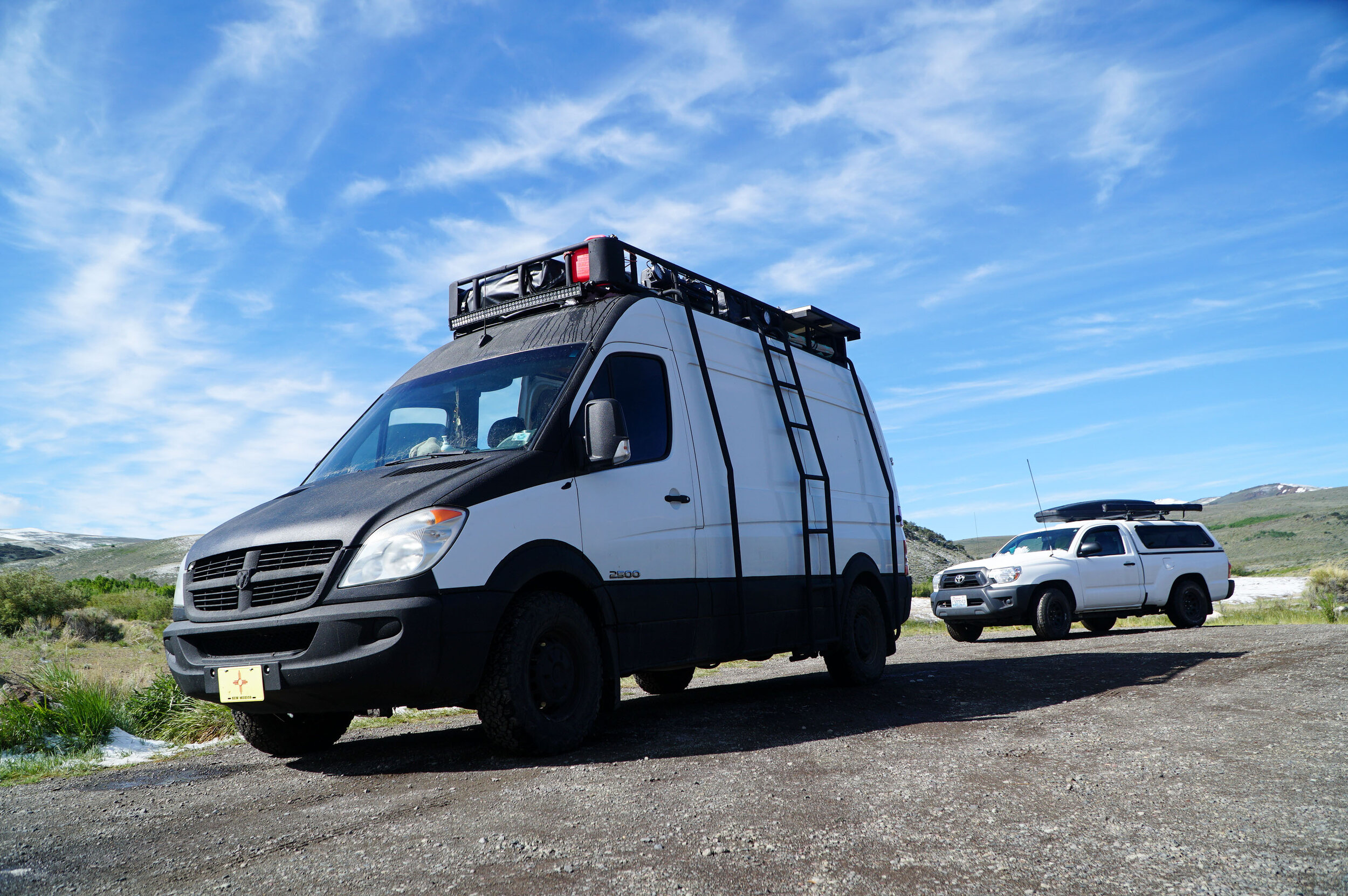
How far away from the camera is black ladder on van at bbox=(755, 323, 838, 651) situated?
7.69 m

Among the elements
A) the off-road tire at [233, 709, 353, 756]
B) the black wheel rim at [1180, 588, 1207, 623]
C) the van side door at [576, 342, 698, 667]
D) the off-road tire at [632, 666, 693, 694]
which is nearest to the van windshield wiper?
the van side door at [576, 342, 698, 667]

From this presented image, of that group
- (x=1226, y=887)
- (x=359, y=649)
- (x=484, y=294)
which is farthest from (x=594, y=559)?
(x=1226, y=887)

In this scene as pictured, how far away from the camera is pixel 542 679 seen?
5156 mm

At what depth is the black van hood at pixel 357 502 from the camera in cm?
481

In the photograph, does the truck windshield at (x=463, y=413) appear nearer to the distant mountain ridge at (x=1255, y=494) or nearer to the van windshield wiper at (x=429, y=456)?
the van windshield wiper at (x=429, y=456)

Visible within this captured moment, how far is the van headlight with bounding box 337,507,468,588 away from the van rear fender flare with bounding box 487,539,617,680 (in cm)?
34

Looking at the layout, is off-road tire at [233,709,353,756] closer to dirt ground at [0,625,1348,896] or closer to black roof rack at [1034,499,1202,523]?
dirt ground at [0,625,1348,896]

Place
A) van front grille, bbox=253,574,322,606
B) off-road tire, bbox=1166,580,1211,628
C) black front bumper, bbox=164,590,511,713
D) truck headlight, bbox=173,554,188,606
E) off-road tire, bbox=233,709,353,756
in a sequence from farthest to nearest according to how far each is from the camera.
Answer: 1. off-road tire, bbox=1166,580,1211,628
2. off-road tire, bbox=233,709,353,756
3. truck headlight, bbox=173,554,188,606
4. van front grille, bbox=253,574,322,606
5. black front bumper, bbox=164,590,511,713

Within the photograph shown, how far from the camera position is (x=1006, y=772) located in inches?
170

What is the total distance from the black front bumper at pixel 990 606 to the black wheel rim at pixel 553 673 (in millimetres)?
10179

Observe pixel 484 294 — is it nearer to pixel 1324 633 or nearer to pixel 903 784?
pixel 903 784

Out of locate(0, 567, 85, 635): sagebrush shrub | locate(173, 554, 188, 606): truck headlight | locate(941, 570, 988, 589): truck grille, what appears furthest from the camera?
locate(0, 567, 85, 635): sagebrush shrub

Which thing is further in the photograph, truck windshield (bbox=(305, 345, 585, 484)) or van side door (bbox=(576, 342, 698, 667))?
truck windshield (bbox=(305, 345, 585, 484))

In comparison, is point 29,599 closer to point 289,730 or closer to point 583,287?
point 289,730
